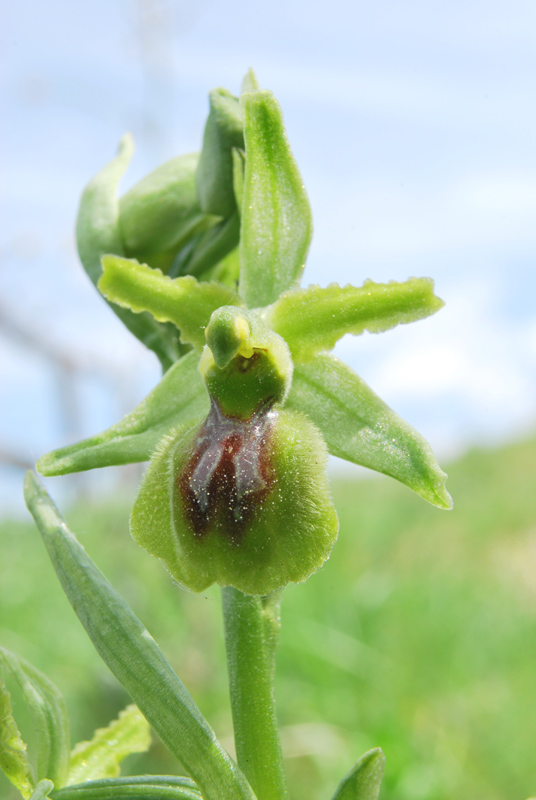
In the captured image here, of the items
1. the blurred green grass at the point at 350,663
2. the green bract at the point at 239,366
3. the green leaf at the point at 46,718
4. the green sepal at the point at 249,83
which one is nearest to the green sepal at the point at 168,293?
the green bract at the point at 239,366

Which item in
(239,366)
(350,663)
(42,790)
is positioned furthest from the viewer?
(350,663)

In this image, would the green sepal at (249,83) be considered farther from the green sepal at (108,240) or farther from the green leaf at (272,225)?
the green sepal at (108,240)

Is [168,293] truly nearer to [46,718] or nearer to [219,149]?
A: [219,149]

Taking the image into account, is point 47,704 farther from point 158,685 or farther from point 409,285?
point 409,285

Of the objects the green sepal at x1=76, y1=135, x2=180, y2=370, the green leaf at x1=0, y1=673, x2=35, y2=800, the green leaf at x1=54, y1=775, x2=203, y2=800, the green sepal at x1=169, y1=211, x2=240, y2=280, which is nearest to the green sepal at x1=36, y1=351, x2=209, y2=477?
the green sepal at x1=76, y1=135, x2=180, y2=370

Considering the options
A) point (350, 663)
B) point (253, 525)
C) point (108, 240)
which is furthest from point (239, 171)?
point (350, 663)

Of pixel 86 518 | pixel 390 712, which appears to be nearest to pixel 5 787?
pixel 390 712

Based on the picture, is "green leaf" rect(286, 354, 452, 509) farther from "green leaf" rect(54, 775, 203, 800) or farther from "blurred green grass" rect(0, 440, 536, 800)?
"blurred green grass" rect(0, 440, 536, 800)
